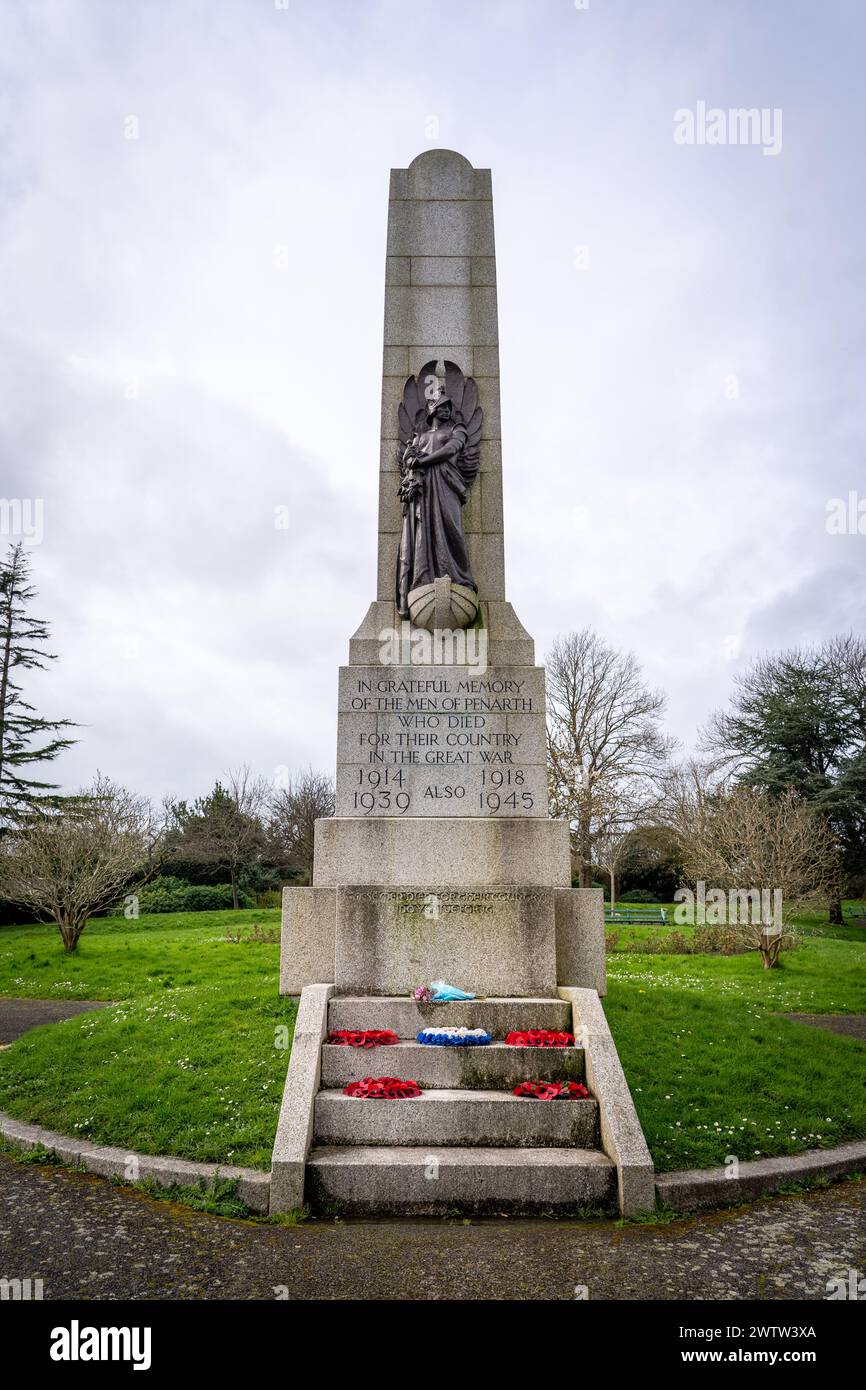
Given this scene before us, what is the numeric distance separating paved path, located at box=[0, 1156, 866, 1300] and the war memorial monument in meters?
0.43

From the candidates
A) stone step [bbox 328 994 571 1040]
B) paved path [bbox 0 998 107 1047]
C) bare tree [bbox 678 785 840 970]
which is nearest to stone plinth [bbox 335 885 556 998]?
stone step [bbox 328 994 571 1040]

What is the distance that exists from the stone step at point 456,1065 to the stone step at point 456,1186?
3.32ft

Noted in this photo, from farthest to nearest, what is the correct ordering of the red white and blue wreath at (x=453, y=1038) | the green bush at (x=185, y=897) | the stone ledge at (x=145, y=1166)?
the green bush at (x=185, y=897), the red white and blue wreath at (x=453, y=1038), the stone ledge at (x=145, y=1166)

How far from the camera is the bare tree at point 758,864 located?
2112cm

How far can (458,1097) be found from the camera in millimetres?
6184

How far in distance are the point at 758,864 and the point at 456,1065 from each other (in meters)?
18.6

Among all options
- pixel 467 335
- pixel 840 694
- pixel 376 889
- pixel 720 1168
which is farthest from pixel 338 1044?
pixel 840 694

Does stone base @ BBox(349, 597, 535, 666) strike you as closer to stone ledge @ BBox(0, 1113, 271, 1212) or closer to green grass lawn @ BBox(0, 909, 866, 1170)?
green grass lawn @ BBox(0, 909, 866, 1170)

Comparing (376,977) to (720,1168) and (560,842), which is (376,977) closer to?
(560,842)

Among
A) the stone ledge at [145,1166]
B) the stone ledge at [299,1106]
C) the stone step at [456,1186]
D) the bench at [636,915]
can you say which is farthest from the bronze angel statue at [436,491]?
the bench at [636,915]

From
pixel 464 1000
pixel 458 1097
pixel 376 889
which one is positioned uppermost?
pixel 376 889

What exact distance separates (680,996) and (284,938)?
5.52 metres

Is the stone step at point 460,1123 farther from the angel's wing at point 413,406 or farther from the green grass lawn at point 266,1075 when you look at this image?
the angel's wing at point 413,406

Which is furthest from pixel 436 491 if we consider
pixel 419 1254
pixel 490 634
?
pixel 419 1254
